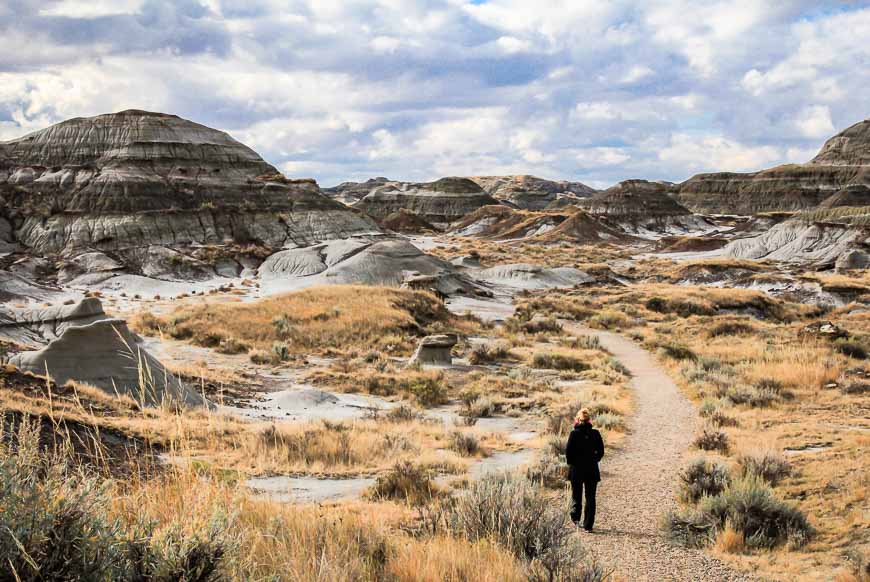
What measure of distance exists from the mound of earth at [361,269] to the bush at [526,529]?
113 feet

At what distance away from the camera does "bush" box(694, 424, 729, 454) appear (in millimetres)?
10516

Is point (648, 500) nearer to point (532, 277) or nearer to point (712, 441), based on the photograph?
point (712, 441)

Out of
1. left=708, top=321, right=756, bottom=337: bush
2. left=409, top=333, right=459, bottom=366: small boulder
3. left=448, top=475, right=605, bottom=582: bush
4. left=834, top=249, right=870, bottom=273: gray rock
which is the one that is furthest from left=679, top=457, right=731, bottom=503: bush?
left=834, top=249, right=870, bottom=273: gray rock

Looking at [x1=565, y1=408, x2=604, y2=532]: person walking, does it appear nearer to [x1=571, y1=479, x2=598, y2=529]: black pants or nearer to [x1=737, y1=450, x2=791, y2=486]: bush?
[x1=571, y1=479, x2=598, y2=529]: black pants

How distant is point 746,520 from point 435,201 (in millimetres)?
137559

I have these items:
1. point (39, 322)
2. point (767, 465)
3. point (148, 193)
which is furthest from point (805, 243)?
point (767, 465)

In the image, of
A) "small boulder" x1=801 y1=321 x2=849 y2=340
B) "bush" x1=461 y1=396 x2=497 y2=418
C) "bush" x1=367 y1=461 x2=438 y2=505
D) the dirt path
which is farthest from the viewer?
"small boulder" x1=801 y1=321 x2=849 y2=340

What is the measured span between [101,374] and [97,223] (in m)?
49.3

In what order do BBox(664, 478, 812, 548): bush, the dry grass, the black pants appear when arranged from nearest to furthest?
1. BBox(664, 478, 812, 548): bush
2. the black pants
3. the dry grass

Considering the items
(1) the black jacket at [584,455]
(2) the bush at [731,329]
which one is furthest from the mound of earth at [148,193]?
(1) the black jacket at [584,455]

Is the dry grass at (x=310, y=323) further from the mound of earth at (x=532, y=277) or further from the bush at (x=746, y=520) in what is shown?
the mound of earth at (x=532, y=277)

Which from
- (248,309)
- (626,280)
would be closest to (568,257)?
(626,280)

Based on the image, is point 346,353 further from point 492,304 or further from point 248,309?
point 492,304

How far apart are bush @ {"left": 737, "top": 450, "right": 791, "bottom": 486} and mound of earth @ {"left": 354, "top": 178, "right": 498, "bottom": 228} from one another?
413 feet
